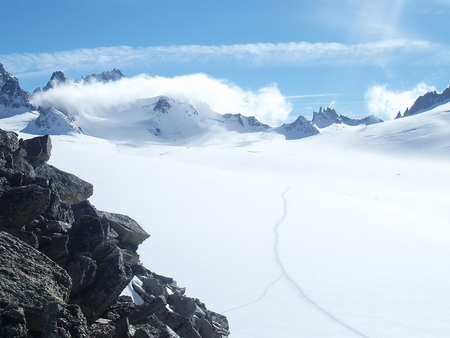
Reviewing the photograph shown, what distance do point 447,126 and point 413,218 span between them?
239ft

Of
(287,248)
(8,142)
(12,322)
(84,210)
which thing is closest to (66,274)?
(12,322)

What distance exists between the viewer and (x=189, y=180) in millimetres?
25484

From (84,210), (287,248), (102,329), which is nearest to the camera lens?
(102,329)

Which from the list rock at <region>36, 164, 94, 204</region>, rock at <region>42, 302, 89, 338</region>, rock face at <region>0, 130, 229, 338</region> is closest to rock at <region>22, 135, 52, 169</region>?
rock face at <region>0, 130, 229, 338</region>

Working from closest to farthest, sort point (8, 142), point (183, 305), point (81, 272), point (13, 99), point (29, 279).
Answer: point (29, 279)
point (81, 272)
point (183, 305)
point (8, 142)
point (13, 99)

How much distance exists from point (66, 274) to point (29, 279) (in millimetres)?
581

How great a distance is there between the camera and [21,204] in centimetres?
621

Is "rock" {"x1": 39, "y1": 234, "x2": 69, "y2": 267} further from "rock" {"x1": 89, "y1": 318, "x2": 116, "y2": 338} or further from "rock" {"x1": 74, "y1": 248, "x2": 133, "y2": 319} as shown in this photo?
"rock" {"x1": 89, "y1": 318, "x2": 116, "y2": 338}

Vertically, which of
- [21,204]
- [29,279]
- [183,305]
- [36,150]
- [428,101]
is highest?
[428,101]

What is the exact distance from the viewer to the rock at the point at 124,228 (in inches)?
344

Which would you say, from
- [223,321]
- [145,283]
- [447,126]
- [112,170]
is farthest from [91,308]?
[447,126]

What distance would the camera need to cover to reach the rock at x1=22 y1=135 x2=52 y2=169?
905 centimetres

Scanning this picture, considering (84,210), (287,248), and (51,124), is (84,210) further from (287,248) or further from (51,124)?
(51,124)

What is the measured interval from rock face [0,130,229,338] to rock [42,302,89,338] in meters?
0.01
